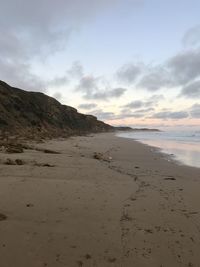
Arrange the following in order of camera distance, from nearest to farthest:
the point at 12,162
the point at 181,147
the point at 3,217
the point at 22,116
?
the point at 3,217 < the point at 12,162 < the point at 181,147 < the point at 22,116

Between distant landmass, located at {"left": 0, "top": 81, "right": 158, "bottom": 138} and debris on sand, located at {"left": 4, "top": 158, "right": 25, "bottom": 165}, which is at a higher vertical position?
distant landmass, located at {"left": 0, "top": 81, "right": 158, "bottom": 138}

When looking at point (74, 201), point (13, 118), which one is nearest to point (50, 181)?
point (74, 201)

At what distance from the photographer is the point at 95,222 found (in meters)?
5.76

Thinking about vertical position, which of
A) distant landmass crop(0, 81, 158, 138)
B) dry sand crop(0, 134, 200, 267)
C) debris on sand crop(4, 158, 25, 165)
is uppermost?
distant landmass crop(0, 81, 158, 138)

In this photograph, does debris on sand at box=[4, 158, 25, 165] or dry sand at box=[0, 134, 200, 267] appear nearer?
dry sand at box=[0, 134, 200, 267]

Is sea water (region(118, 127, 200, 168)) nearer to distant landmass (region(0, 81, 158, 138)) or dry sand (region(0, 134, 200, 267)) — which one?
dry sand (region(0, 134, 200, 267))

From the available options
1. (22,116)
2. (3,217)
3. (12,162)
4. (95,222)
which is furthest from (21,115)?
(95,222)

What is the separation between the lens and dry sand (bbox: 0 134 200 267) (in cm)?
450

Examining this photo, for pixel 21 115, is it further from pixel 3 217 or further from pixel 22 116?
pixel 3 217

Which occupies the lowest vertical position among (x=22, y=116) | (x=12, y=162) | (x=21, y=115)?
(x=12, y=162)

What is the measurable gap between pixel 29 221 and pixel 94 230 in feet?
3.59

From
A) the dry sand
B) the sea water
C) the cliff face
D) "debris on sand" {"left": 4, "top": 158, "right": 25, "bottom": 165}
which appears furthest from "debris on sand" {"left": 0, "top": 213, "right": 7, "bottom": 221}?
the cliff face

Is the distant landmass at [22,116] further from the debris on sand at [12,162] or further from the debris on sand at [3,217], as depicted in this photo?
the debris on sand at [3,217]

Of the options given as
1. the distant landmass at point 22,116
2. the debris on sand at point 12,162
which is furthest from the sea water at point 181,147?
the distant landmass at point 22,116
